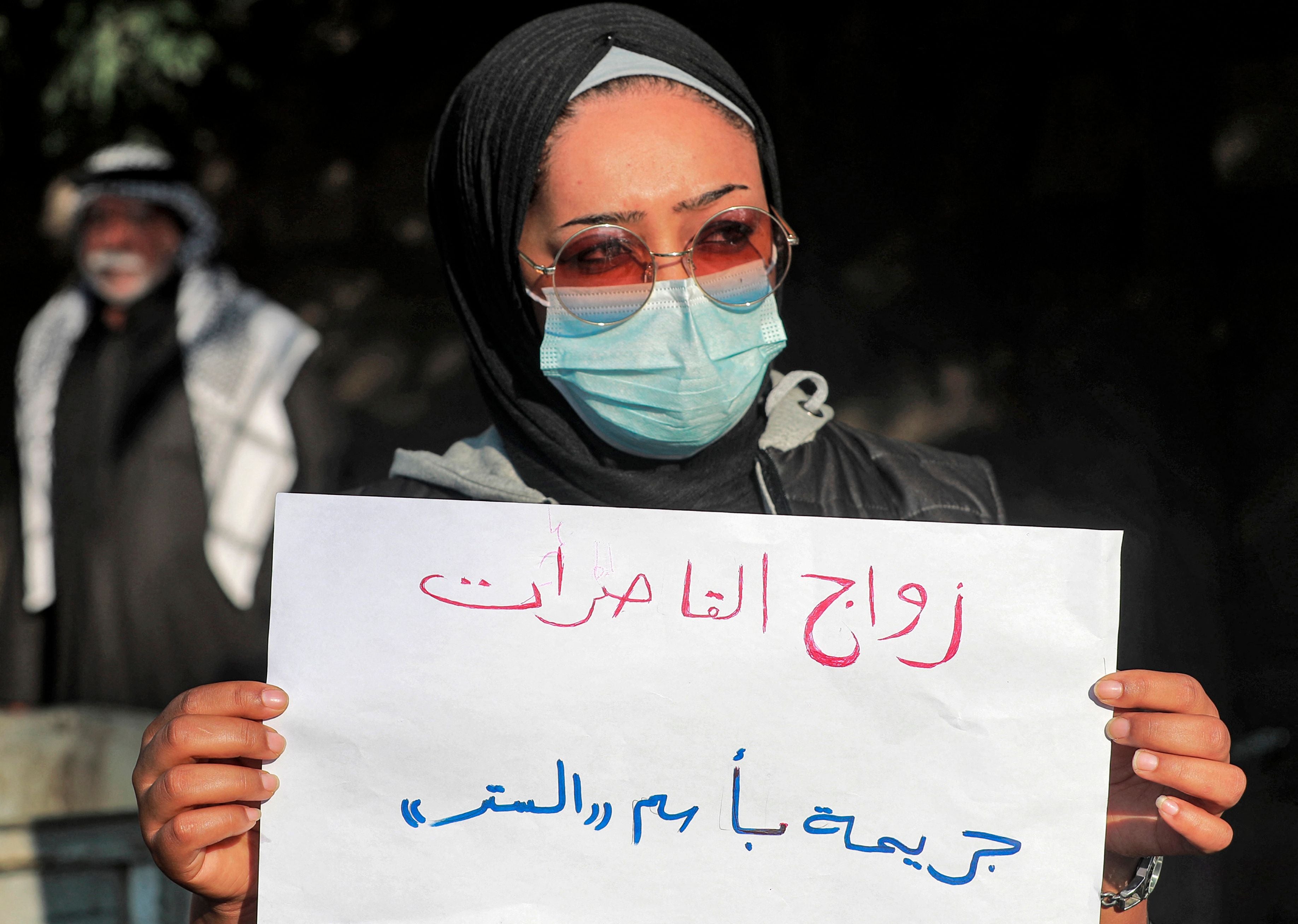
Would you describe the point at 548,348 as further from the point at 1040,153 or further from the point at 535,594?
the point at 1040,153

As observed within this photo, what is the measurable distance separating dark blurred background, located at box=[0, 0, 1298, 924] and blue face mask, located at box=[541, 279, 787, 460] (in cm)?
234

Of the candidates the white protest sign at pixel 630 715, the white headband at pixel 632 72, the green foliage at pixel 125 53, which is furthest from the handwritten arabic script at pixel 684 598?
the green foliage at pixel 125 53

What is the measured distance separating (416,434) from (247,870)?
3.33 m

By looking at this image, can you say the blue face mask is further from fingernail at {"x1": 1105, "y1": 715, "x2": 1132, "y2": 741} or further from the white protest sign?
fingernail at {"x1": 1105, "y1": 715, "x2": 1132, "y2": 741}

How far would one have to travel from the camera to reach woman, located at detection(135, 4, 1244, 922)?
1.14 metres

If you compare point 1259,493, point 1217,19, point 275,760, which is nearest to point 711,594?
point 275,760

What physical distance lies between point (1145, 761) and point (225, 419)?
441 centimetres

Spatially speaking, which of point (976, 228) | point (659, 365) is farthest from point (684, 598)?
point (976, 228)

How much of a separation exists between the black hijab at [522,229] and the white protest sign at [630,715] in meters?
0.31

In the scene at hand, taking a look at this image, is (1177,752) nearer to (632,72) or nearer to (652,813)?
(652,813)

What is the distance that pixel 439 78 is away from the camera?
4.11 m

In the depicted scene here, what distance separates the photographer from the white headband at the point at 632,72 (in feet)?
4.43

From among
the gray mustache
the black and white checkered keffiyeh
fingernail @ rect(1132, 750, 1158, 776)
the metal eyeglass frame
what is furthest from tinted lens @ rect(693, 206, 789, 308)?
the gray mustache

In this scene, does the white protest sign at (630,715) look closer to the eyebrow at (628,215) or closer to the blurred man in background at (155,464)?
the eyebrow at (628,215)
